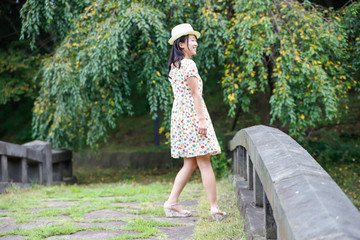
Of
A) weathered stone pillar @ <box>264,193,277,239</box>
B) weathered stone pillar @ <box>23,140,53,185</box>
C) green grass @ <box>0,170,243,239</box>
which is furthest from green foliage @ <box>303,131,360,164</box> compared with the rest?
weathered stone pillar @ <box>264,193,277,239</box>

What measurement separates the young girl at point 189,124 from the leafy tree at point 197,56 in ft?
9.24

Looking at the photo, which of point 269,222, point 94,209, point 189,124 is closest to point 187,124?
point 189,124

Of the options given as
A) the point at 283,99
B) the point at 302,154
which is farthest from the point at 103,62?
the point at 302,154

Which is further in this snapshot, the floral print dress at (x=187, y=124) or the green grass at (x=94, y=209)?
the floral print dress at (x=187, y=124)

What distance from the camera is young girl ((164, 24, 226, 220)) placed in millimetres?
3643

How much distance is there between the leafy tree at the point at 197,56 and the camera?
21.4ft

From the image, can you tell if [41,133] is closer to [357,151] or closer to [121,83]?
[121,83]

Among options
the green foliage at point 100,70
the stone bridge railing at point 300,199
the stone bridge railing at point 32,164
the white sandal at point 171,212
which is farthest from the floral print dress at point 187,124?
the stone bridge railing at point 32,164

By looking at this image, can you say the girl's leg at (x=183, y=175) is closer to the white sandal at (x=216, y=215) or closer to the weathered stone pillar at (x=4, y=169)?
the white sandal at (x=216, y=215)

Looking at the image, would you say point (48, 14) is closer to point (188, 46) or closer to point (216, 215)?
point (188, 46)

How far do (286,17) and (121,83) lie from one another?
9.77 feet

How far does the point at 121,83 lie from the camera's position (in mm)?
7617

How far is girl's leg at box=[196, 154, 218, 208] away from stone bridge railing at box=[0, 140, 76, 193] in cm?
325

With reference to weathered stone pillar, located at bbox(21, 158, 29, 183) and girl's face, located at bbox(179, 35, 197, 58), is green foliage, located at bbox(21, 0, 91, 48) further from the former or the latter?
girl's face, located at bbox(179, 35, 197, 58)
